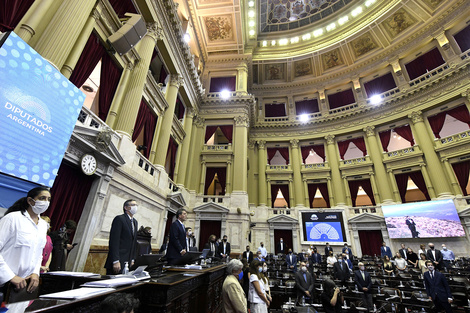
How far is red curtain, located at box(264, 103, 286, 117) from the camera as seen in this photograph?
63.3 feet

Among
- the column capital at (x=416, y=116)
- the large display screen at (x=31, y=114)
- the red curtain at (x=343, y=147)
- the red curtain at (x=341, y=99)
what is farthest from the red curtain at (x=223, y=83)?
the large display screen at (x=31, y=114)

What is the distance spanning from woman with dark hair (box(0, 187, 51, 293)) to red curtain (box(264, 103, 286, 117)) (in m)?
18.4

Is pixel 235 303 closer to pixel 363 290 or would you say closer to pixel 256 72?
pixel 363 290

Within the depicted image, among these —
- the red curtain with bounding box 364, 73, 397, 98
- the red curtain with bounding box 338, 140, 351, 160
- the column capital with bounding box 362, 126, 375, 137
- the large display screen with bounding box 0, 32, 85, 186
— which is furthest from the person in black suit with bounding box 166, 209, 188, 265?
the red curtain with bounding box 364, 73, 397, 98

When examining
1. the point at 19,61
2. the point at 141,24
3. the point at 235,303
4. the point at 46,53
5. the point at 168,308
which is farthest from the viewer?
the point at 141,24

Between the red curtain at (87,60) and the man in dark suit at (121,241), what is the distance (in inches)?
179

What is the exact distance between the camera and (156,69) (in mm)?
11062

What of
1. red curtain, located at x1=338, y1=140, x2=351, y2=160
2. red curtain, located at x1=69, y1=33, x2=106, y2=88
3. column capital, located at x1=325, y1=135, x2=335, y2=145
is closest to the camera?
red curtain, located at x1=69, y1=33, x2=106, y2=88

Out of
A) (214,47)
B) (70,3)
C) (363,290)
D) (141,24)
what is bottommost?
(363,290)

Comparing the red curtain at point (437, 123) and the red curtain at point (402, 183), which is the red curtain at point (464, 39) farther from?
the red curtain at point (402, 183)

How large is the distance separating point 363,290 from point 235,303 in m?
4.01

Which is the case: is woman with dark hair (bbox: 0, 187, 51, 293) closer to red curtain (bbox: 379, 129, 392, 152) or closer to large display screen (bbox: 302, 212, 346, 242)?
large display screen (bbox: 302, 212, 346, 242)

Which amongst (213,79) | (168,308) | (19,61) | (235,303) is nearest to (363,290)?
(235,303)

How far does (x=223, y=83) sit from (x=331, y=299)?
15.5 meters
